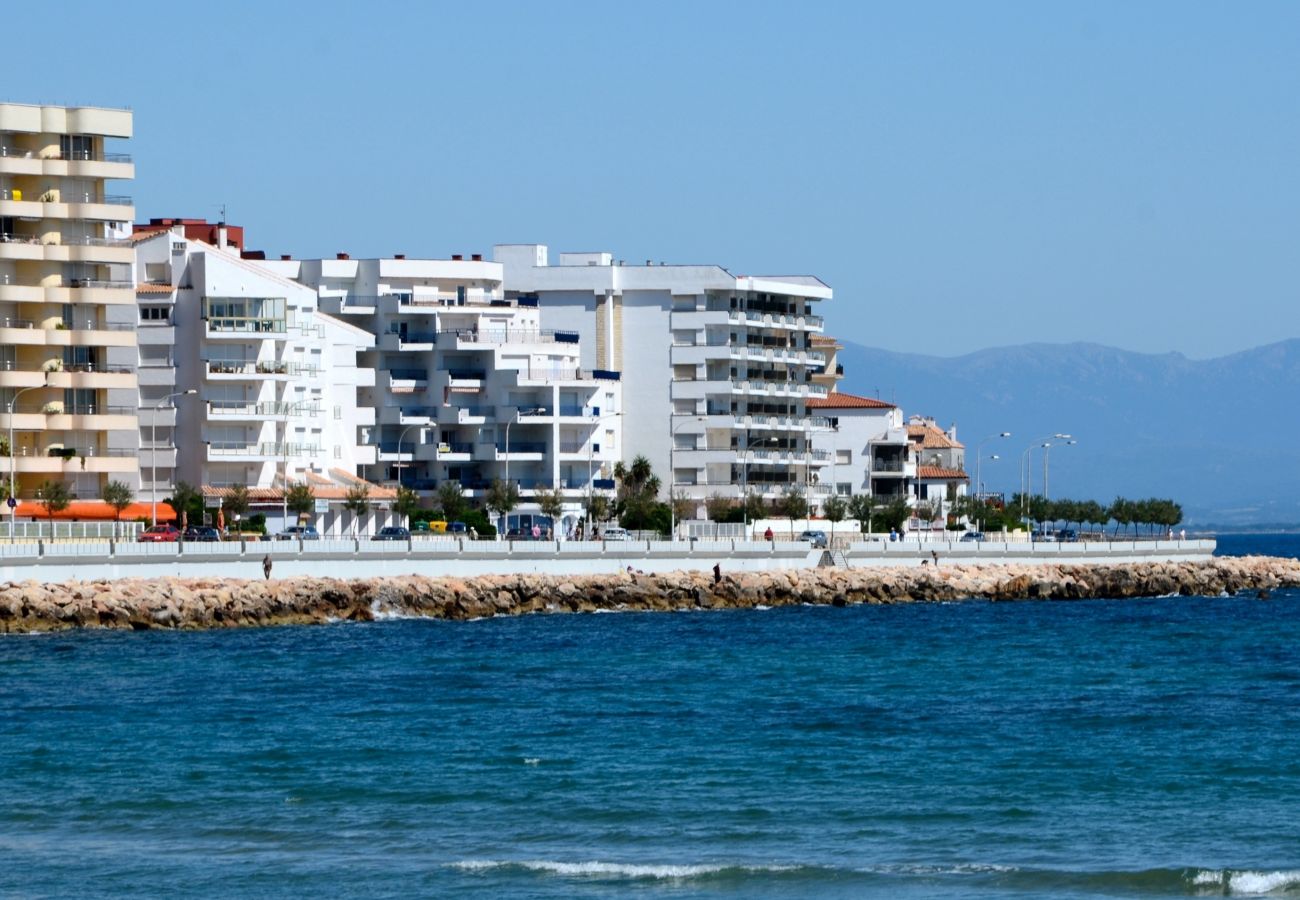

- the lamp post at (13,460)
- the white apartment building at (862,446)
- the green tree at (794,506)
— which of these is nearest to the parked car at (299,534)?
the lamp post at (13,460)

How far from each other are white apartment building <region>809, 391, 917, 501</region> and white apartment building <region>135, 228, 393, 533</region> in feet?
131

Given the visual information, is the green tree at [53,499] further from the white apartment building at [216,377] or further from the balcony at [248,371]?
the balcony at [248,371]

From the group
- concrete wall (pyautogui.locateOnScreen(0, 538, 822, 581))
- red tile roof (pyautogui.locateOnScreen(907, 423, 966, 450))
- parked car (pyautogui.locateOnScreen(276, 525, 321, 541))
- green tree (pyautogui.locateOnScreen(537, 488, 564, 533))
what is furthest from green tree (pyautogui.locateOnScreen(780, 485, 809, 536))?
red tile roof (pyautogui.locateOnScreen(907, 423, 966, 450))

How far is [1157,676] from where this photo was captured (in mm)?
56656

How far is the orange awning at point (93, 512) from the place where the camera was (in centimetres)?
8862

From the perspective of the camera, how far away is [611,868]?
29.0 metres

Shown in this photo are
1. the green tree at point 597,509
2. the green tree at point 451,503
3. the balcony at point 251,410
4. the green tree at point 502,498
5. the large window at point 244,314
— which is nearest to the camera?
the balcony at point 251,410

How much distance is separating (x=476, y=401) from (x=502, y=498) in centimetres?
1079

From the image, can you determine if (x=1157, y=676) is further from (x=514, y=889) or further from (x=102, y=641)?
(x=514, y=889)

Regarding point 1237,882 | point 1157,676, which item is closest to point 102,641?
point 1157,676

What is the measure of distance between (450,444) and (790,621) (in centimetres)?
4626

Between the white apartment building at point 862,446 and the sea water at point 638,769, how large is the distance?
242ft

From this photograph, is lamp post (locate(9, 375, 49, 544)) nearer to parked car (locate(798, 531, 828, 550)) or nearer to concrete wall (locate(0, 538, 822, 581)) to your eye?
concrete wall (locate(0, 538, 822, 581))

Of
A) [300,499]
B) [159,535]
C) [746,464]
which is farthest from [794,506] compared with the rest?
[159,535]
